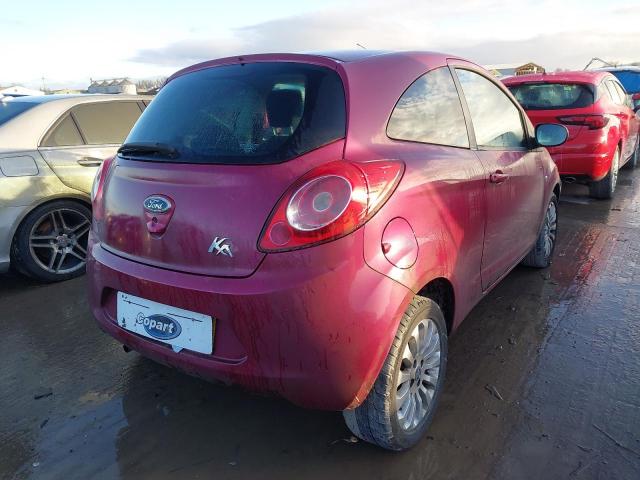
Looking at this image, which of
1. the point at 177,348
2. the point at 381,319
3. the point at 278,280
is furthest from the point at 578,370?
the point at 177,348

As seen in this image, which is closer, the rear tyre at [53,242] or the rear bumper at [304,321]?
the rear bumper at [304,321]

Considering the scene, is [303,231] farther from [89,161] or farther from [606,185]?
[606,185]

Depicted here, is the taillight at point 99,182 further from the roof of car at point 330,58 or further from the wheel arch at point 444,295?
the wheel arch at point 444,295

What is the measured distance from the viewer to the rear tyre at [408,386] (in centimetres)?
197

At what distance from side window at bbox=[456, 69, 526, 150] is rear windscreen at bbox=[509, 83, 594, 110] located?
306 cm

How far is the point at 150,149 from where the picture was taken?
7.27ft

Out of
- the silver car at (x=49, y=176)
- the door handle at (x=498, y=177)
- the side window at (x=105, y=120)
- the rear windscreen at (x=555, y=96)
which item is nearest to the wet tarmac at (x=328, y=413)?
the silver car at (x=49, y=176)

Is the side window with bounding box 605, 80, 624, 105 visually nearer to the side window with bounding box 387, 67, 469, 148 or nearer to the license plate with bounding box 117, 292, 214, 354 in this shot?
the side window with bounding box 387, 67, 469, 148

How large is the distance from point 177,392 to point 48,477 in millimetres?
675

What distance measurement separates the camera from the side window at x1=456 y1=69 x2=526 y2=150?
9.11 ft

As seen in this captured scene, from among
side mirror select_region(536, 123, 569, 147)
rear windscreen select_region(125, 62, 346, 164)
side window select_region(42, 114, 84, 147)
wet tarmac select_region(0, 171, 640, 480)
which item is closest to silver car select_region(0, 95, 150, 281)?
side window select_region(42, 114, 84, 147)

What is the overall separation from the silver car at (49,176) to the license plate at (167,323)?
7.49 feet

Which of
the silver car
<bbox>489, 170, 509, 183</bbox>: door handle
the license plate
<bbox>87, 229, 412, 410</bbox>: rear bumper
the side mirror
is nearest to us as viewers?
<bbox>87, 229, 412, 410</bbox>: rear bumper

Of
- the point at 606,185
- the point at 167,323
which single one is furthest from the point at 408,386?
the point at 606,185
